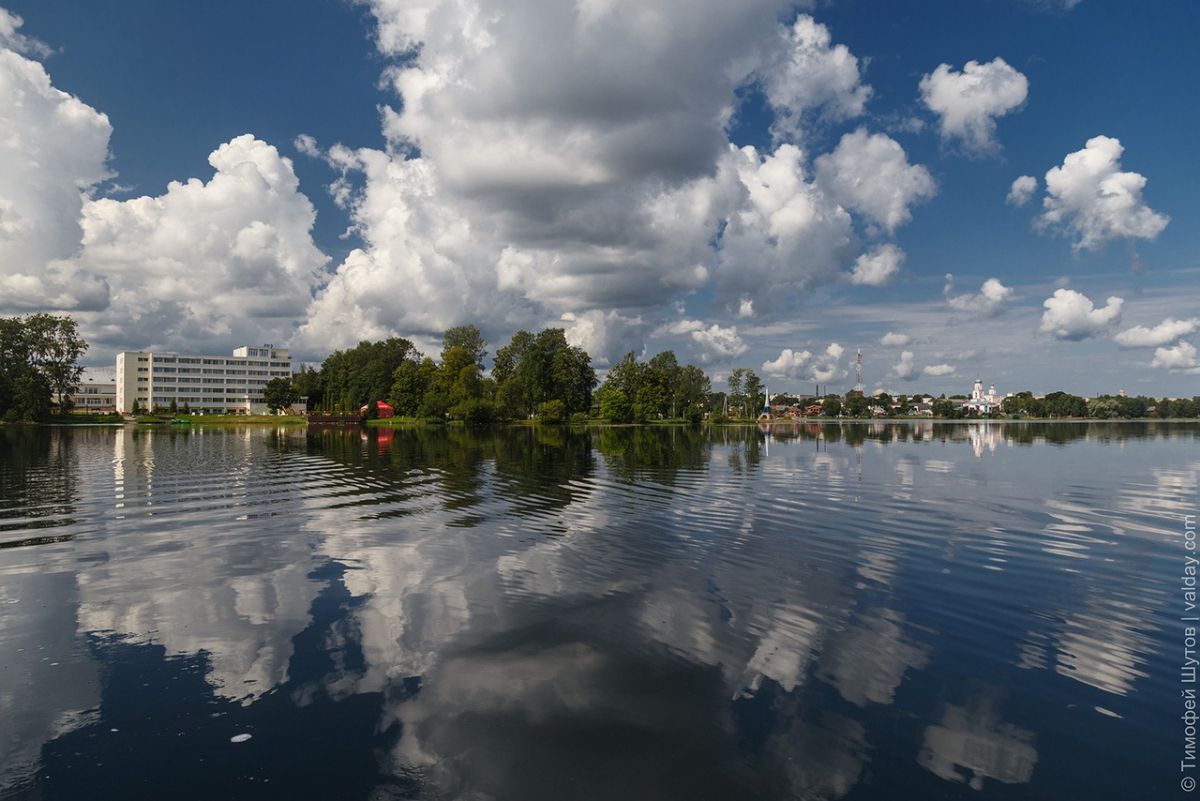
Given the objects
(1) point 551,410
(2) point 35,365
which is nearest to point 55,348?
(2) point 35,365

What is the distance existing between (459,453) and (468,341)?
11182 cm

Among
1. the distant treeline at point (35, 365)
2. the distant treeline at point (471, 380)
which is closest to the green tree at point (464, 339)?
the distant treeline at point (471, 380)

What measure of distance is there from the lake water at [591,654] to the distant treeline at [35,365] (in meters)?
128

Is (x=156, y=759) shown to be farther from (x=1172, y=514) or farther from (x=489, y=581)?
(x=1172, y=514)

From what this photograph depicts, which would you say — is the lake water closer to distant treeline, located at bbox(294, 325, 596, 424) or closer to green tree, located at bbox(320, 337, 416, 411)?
distant treeline, located at bbox(294, 325, 596, 424)

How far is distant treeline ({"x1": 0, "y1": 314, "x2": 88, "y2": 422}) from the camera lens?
118 m

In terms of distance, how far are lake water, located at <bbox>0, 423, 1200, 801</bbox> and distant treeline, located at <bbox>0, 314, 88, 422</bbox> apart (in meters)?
128

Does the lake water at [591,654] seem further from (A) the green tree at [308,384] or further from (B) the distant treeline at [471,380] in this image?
(A) the green tree at [308,384]

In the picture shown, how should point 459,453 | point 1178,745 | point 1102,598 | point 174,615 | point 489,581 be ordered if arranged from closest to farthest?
point 1178,745
point 174,615
point 1102,598
point 489,581
point 459,453

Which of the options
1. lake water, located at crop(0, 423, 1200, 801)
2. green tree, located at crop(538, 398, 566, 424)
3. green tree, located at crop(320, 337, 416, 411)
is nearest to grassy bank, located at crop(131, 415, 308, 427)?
green tree, located at crop(320, 337, 416, 411)

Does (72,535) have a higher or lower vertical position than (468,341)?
lower

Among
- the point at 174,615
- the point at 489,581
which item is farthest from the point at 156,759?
the point at 489,581

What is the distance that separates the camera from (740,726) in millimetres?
7742

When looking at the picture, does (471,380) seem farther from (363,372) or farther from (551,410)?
(363,372)
